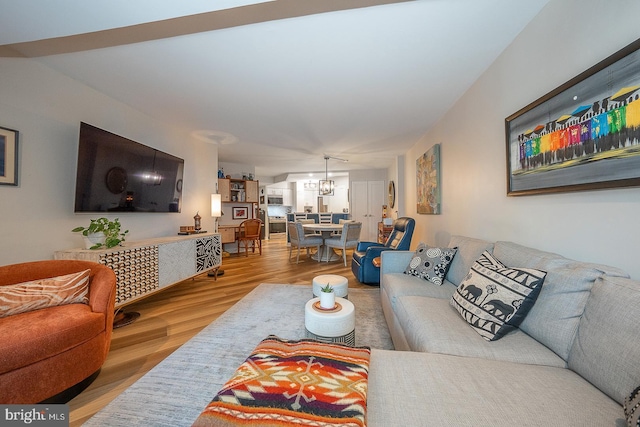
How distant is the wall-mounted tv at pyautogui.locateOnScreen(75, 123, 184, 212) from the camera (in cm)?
217

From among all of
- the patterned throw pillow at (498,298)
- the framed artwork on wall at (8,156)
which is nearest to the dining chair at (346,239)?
the patterned throw pillow at (498,298)

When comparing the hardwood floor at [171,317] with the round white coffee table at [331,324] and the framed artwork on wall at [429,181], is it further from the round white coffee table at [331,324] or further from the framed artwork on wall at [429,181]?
the framed artwork on wall at [429,181]

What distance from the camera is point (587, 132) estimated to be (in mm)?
1140

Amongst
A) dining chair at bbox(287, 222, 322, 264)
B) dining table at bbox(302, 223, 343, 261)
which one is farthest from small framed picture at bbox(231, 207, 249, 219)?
dining table at bbox(302, 223, 343, 261)

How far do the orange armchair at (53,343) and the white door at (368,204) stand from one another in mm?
6323

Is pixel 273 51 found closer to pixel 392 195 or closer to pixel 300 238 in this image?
pixel 300 238

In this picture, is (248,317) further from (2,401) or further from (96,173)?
(96,173)

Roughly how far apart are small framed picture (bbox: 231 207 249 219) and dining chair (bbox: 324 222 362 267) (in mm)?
2659

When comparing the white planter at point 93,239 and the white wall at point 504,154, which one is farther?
the white planter at point 93,239

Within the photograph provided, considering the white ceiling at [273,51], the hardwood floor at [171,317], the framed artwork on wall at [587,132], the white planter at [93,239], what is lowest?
the hardwood floor at [171,317]

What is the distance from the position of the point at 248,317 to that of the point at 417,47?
9.31 feet

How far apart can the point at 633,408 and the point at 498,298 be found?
588mm

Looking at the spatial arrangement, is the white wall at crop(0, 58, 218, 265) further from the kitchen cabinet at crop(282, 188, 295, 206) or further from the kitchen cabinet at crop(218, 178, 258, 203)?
the kitchen cabinet at crop(282, 188, 295, 206)

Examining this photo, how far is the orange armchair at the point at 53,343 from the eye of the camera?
3.79 ft
